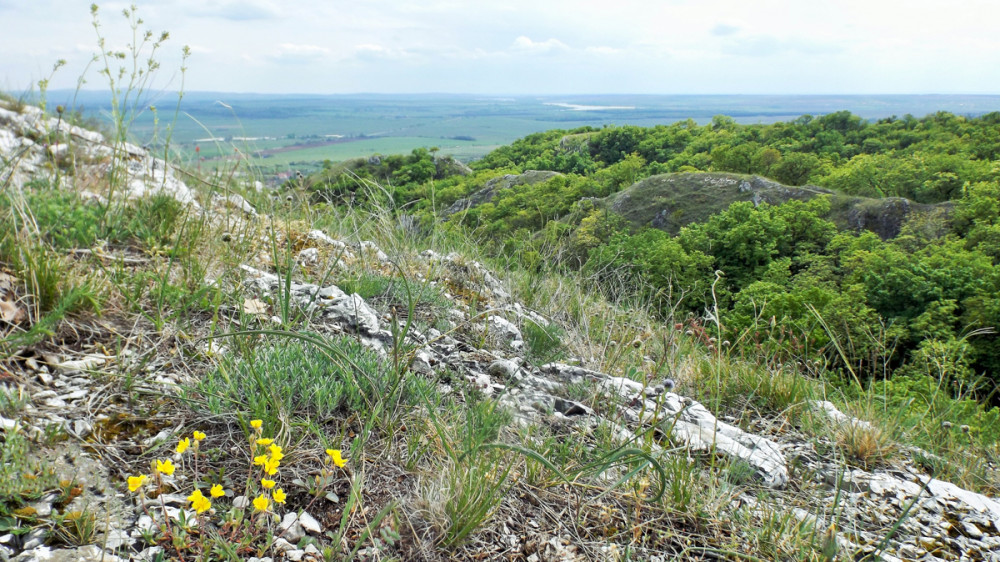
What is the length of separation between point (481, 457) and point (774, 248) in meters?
10.3

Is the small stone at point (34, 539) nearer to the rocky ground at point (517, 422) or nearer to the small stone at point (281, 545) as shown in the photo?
the rocky ground at point (517, 422)

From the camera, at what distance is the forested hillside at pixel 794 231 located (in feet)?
20.7

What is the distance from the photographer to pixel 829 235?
10.8 meters

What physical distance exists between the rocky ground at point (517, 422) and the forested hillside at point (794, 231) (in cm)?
146

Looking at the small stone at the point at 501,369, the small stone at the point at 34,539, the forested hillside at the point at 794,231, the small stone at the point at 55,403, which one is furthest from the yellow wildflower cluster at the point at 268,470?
the forested hillside at the point at 794,231

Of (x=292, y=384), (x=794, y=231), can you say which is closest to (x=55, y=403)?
(x=292, y=384)

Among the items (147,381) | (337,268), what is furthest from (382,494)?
(337,268)

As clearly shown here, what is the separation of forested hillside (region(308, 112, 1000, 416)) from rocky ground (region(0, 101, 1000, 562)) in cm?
146

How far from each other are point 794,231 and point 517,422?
10730 millimetres

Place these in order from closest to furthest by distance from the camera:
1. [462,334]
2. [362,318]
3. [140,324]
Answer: [140,324] < [362,318] < [462,334]

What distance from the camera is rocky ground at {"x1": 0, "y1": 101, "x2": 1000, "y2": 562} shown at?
1.62 metres

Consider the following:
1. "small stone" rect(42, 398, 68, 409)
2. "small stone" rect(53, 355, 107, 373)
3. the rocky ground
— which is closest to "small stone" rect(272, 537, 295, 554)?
the rocky ground

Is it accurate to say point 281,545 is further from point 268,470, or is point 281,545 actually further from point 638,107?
point 638,107

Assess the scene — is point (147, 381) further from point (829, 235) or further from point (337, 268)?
point (829, 235)
